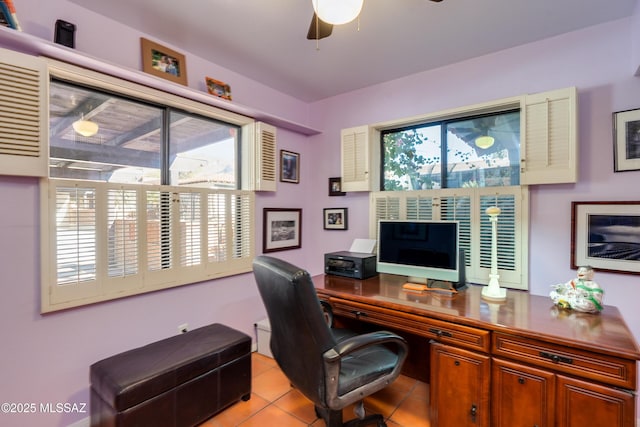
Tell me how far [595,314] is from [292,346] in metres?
1.68

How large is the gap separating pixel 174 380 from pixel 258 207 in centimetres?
164

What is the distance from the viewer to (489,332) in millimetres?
1538

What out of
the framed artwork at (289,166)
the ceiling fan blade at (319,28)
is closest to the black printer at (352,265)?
the framed artwork at (289,166)

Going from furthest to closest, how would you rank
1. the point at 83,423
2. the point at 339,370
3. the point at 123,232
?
the point at 123,232, the point at 83,423, the point at 339,370

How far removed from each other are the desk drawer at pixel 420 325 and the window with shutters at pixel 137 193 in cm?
122

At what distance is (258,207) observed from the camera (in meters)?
2.96

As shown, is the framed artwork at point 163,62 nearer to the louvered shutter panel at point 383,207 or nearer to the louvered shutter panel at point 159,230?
the louvered shutter panel at point 159,230

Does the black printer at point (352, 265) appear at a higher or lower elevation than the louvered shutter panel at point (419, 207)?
lower

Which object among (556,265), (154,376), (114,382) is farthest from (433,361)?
(114,382)

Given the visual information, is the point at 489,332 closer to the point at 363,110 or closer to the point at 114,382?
the point at 114,382

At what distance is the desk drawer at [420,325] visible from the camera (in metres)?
1.57

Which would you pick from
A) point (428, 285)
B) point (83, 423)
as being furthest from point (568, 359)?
point (83, 423)

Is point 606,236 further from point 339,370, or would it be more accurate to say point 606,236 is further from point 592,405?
point 339,370

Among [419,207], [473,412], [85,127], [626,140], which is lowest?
[473,412]
